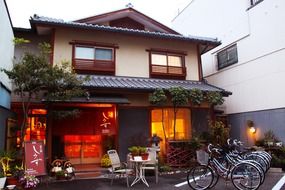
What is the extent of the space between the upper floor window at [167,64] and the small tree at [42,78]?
5.07 metres

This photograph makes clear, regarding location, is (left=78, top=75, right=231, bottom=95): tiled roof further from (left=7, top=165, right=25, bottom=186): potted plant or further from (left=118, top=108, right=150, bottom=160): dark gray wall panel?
(left=7, top=165, right=25, bottom=186): potted plant

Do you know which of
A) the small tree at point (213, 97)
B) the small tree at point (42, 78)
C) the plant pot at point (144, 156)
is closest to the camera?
A: the small tree at point (42, 78)

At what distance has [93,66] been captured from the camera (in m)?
13.1

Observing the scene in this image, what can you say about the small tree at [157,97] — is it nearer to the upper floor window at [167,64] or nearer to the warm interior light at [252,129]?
the upper floor window at [167,64]

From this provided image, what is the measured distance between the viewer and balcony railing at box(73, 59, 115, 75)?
12.8 meters

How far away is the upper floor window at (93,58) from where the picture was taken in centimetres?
1291

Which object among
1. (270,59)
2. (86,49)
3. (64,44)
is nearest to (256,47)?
(270,59)

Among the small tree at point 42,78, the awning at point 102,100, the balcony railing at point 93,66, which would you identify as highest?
the balcony railing at point 93,66

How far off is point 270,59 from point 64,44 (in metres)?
9.57

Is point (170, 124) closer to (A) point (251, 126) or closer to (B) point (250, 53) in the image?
(A) point (251, 126)

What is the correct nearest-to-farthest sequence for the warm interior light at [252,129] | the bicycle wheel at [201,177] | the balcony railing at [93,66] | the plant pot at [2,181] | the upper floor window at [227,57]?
1. the plant pot at [2,181]
2. the bicycle wheel at [201,177]
3. the balcony railing at [93,66]
4. the warm interior light at [252,129]
5. the upper floor window at [227,57]

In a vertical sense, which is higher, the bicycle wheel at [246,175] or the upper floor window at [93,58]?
the upper floor window at [93,58]

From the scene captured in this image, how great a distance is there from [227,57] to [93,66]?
8353 millimetres

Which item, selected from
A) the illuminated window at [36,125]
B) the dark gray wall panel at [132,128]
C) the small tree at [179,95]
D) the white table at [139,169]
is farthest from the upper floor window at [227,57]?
the illuminated window at [36,125]
